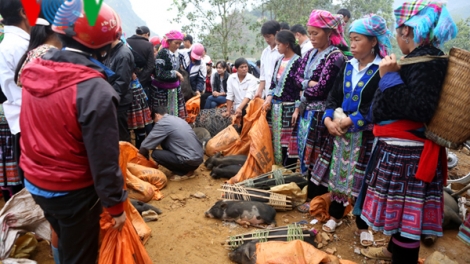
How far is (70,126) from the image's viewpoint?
1.65 metres

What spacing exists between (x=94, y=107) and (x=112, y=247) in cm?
98

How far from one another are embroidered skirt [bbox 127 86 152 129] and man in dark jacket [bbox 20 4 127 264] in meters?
3.06

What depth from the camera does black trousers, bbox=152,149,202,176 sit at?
4.65 meters

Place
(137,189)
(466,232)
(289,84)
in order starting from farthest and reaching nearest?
(289,84) → (137,189) → (466,232)

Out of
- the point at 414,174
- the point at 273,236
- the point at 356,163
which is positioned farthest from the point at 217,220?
the point at 414,174

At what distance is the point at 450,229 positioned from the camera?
3.39m

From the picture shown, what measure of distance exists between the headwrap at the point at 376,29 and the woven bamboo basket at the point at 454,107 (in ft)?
2.42

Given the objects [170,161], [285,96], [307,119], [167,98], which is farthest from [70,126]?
[167,98]

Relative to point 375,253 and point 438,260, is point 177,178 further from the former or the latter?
point 438,260

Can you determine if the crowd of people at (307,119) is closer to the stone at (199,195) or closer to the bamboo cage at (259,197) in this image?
the bamboo cage at (259,197)

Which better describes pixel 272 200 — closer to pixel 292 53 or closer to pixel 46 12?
pixel 292 53

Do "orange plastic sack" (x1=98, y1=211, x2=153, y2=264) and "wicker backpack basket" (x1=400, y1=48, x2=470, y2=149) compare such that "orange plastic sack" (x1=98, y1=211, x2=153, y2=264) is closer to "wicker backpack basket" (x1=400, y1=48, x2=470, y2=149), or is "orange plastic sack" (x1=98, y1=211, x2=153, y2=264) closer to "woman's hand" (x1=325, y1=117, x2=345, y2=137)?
"woman's hand" (x1=325, y1=117, x2=345, y2=137)

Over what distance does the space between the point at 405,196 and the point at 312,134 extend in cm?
129

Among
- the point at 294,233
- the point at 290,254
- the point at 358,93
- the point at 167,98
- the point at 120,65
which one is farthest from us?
the point at 167,98
